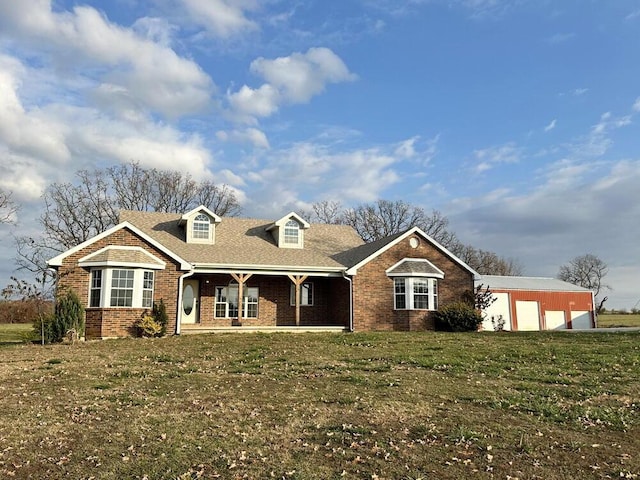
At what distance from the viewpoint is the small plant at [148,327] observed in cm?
2006

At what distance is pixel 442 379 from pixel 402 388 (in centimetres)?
139

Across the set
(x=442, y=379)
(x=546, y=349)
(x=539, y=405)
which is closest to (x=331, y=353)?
(x=442, y=379)

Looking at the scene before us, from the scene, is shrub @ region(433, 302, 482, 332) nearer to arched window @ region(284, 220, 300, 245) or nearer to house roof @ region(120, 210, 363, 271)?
house roof @ region(120, 210, 363, 271)

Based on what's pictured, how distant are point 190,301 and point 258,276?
3.38 meters

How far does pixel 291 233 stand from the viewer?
89.9 feet

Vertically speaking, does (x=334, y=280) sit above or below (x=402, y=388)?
above

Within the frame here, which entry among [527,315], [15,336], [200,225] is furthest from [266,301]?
[527,315]

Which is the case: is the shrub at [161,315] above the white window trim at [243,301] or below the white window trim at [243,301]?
below

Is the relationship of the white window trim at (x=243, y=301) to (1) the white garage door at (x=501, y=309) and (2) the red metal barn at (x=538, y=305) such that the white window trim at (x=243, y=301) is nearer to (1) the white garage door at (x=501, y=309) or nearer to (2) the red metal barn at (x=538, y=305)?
(2) the red metal barn at (x=538, y=305)

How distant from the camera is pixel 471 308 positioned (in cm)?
2494

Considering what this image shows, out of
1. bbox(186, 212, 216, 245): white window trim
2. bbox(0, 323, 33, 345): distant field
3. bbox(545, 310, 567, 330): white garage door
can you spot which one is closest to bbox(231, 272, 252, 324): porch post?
bbox(186, 212, 216, 245): white window trim

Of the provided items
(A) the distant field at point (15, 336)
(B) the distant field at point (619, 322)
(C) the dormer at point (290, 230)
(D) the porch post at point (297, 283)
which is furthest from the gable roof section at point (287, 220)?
(B) the distant field at point (619, 322)

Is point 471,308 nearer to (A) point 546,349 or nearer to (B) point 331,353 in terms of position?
(A) point 546,349

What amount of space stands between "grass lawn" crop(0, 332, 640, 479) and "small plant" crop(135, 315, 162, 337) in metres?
5.80
